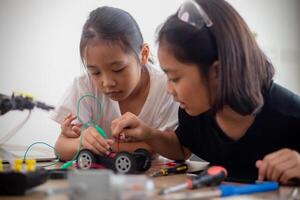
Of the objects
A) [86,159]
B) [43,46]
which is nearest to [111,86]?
[86,159]

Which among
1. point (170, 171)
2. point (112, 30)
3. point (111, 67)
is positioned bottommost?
point (170, 171)

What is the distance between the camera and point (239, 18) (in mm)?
863

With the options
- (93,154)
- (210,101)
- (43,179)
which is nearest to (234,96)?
(210,101)

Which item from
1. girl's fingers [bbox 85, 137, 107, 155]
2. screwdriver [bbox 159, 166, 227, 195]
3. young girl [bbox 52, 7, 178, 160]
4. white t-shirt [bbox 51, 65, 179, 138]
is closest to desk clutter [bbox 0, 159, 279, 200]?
screwdriver [bbox 159, 166, 227, 195]

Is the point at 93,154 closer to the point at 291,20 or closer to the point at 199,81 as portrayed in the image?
the point at 199,81

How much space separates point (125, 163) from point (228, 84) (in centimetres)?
28

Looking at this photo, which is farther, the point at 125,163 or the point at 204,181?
the point at 125,163

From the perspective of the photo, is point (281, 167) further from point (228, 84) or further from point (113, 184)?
point (113, 184)

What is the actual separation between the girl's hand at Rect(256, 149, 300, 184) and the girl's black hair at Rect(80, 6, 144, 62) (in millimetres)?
531

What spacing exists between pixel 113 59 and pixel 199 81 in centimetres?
29

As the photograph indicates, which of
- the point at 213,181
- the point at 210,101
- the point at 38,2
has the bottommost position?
the point at 213,181

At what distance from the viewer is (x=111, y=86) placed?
1.04 meters

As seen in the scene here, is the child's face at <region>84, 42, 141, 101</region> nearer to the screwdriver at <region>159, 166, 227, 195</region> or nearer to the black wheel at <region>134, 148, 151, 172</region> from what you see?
the black wheel at <region>134, 148, 151, 172</region>

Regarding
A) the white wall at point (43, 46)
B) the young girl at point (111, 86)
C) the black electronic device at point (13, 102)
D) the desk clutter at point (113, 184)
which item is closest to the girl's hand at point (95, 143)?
the young girl at point (111, 86)
